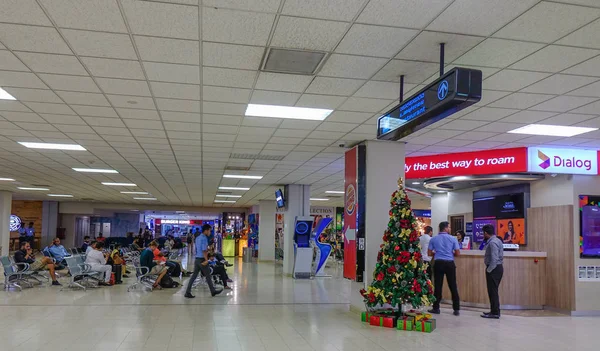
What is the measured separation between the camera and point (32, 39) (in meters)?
4.25

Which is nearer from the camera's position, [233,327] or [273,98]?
[273,98]

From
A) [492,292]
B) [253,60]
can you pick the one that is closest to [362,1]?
[253,60]

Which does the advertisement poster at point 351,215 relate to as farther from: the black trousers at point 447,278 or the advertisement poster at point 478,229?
the advertisement poster at point 478,229

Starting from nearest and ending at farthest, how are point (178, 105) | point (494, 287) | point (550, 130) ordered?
point (178, 105), point (550, 130), point (494, 287)

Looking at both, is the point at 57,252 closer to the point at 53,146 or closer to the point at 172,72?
the point at 53,146

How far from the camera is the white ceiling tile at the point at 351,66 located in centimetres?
464

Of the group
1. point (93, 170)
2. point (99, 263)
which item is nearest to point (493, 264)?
point (99, 263)

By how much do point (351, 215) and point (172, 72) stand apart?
4548mm

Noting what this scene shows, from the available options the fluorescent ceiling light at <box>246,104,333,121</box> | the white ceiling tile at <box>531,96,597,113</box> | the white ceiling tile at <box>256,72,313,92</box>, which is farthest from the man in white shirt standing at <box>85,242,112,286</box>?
the white ceiling tile at <box>531,96,597,113</box>

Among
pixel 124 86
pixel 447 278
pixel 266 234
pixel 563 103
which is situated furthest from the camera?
pixel 266 234

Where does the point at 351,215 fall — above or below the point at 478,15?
below

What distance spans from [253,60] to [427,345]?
4028 mm

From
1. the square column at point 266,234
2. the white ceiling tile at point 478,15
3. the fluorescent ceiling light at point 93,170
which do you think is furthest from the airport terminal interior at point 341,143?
the square column at point 266,234

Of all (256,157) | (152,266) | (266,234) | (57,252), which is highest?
(256,157)
